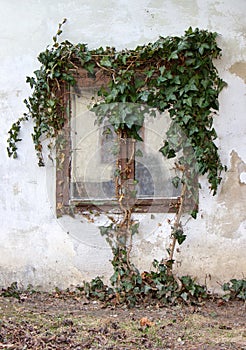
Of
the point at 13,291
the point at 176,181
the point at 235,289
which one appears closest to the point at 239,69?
the point at 176,181

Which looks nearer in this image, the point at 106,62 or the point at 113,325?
the point at 113,325

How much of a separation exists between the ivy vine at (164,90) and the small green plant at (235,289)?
0.55 metres

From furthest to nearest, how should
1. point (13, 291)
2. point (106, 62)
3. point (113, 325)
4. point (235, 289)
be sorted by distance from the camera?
point (13, 291), point (106, 62), point (235, 289), point (113, 325)

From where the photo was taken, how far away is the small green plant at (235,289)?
4236 mm

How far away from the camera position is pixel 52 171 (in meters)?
4.62

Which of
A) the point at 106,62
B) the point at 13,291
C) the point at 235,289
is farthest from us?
the point at 13,291

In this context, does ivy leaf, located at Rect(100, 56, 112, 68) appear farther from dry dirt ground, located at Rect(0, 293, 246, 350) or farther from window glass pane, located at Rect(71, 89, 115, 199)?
dry dirt ground, located at Rect(0, 293, 246, 350)

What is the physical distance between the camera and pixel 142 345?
3164 mm

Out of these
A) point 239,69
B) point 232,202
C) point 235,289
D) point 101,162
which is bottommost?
point 235,289

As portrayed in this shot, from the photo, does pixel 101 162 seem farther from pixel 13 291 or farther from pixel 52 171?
pixel 13 291

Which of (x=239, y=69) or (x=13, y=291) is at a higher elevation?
(x=239, y=69)

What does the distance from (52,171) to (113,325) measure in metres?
1.65

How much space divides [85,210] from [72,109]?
954 mm

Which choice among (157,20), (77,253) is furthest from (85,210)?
(157,20)
